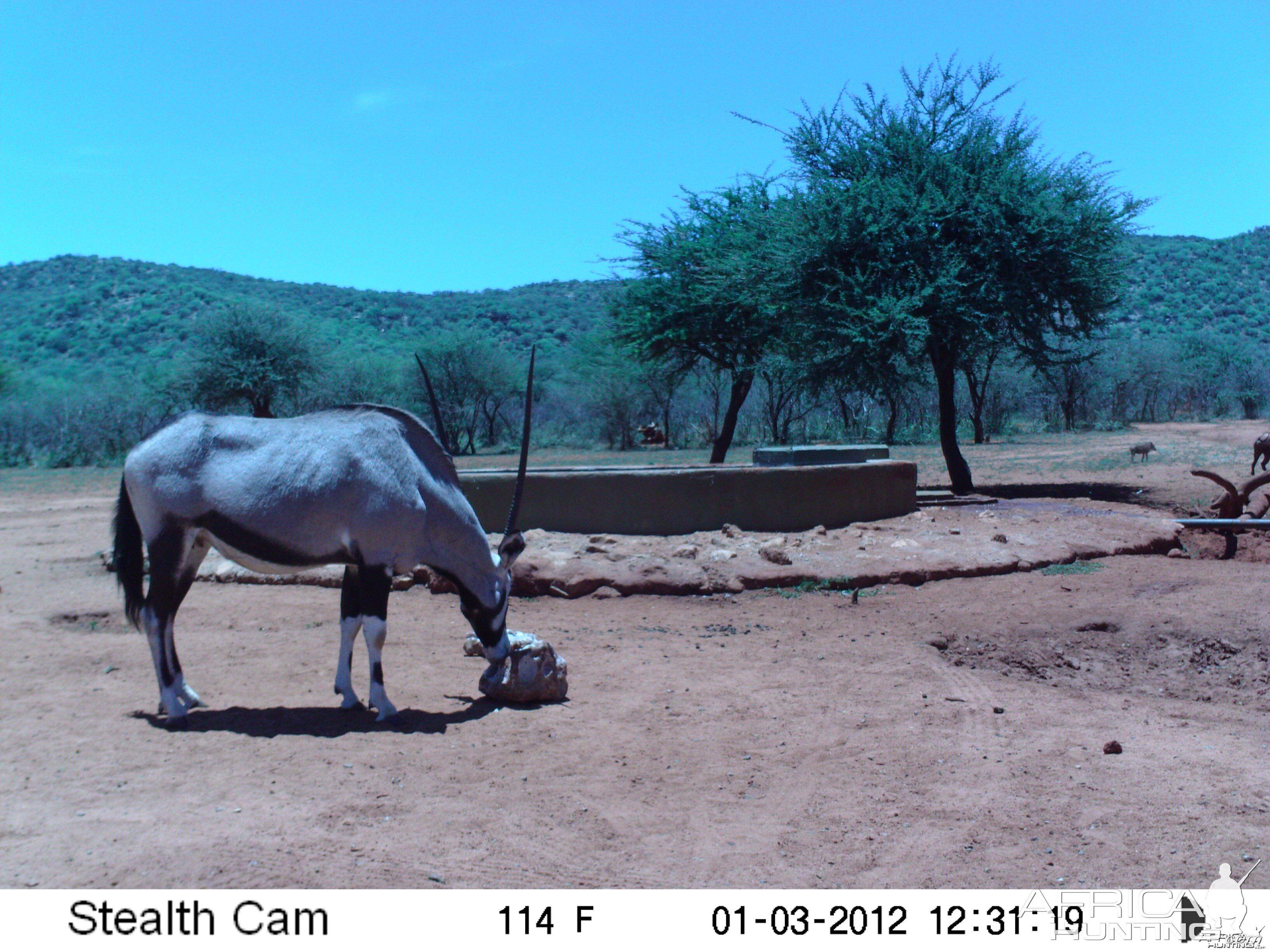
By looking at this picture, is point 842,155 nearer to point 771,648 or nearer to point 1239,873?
point 771,648

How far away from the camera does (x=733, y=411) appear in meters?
21.8

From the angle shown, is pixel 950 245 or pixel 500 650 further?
pixel 950 245

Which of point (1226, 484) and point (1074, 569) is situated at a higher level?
point (1226, 484)

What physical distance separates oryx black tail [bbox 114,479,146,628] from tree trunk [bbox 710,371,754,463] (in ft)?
49.8

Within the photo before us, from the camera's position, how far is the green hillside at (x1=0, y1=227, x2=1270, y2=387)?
52844 mm

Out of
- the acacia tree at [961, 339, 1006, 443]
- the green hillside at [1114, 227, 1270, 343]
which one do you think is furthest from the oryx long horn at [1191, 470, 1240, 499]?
the green hillside at [1114, 227, 1270, 343]

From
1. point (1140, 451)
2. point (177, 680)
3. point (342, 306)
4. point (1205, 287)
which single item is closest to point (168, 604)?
point (177, 680)

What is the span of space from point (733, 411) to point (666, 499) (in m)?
11.0

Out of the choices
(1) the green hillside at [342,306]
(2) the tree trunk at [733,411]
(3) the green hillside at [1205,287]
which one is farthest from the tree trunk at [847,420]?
(3) the green hillside at [1205,287]

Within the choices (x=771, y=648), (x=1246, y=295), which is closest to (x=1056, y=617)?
(x=771, y=648)

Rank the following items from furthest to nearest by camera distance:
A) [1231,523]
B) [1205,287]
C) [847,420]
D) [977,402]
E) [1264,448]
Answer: [1205,287], [847,420], [977,402], [1264,448], [1231,523]

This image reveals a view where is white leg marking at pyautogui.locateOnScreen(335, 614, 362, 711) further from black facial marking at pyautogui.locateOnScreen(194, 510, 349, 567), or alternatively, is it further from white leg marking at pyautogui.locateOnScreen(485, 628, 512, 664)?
white leg marking at pyautogui.locateOnScreen(485, 628, 512, 664)

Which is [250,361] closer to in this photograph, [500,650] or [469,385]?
[469,385]

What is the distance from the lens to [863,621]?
8406mm
